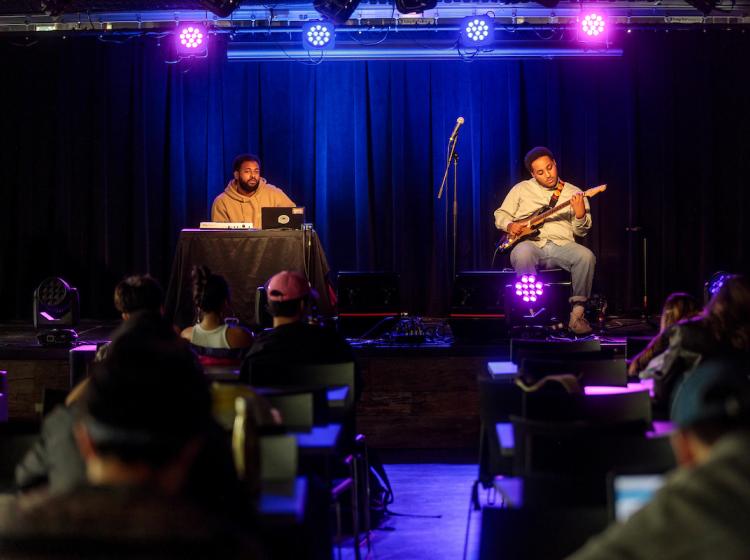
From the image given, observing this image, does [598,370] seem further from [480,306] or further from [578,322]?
[578,322]

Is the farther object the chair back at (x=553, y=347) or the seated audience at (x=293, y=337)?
the chair back at (x=553, y=347)

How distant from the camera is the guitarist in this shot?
8.94 meters

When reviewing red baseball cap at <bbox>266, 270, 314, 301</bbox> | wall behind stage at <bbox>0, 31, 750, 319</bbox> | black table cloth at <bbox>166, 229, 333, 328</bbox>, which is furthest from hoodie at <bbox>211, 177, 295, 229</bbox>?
red baseball cap at <bbox>266, 270, 314, 301</bbox>

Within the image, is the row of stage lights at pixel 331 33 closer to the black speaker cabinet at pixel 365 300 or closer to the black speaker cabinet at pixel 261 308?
the black speaker cabinet at pixel 365 300

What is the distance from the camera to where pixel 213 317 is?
539 centimetres

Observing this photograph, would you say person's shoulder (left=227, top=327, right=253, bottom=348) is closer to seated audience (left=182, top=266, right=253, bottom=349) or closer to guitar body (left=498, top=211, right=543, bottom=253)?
seated audience (left=182, top=266, right=253, bottom=349)

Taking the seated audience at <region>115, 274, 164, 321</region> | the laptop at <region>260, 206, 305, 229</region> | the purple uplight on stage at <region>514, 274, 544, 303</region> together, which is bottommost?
the purple uplight on stage at <region>514, 274, 544, 303</region>

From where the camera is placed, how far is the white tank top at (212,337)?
17.6 ft

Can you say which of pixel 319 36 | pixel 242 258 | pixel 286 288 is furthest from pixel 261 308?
pixel 319 36

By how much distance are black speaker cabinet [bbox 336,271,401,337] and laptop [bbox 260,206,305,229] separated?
631 millimetres

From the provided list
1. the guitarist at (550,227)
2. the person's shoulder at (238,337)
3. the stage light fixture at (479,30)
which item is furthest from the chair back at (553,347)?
the stage light fixture at (479,30)

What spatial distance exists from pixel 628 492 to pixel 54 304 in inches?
265

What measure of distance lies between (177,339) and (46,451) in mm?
1463

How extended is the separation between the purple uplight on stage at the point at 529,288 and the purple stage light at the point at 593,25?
9.98 ft
